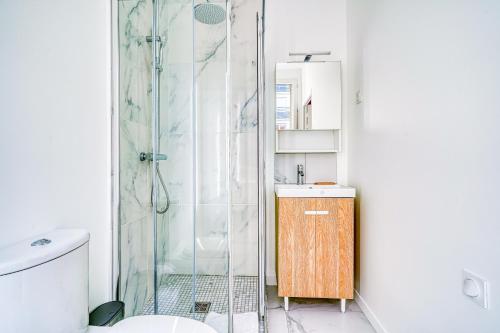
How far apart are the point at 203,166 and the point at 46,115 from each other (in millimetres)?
904

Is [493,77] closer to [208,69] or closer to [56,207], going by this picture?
[208,69]

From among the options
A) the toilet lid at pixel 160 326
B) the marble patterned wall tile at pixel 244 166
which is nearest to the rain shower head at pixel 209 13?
the marble patterned wall tile at pixel 244 166

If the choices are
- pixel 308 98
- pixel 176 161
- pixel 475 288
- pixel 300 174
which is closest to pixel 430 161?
pixel 475 288

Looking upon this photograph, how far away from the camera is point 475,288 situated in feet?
2.70

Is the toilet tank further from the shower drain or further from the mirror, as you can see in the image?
the mirror

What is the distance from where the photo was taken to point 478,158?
2.72 feet

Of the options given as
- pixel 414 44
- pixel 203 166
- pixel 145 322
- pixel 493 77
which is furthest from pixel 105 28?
pixel 493 77

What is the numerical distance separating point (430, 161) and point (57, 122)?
1.58 metres

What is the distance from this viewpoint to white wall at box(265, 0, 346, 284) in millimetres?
2195

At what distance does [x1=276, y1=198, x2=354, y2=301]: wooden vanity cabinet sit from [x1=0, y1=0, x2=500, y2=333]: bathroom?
13 millimetres

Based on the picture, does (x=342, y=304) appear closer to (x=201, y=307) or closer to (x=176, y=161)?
(x=201, y=307)

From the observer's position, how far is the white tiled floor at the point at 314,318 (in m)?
1.57

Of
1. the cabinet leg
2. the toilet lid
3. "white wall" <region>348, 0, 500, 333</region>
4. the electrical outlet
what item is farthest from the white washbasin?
the toilet lid

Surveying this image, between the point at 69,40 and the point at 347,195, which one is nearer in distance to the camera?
the point at 69,40
